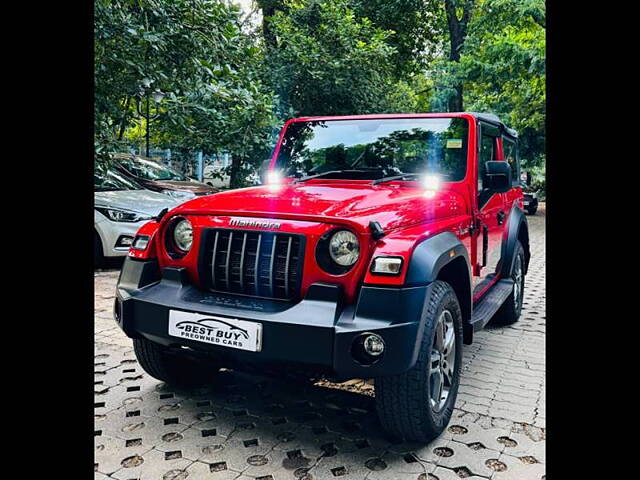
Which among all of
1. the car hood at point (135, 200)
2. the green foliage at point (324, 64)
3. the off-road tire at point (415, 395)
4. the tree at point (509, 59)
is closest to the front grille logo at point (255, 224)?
the off-road tire at point (415, 395)

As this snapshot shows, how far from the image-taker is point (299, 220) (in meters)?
2.80

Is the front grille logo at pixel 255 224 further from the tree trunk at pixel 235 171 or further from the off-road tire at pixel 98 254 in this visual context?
the tree trunk at pixel 235 171

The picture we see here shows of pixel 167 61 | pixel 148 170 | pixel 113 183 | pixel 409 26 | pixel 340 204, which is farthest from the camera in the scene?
pixel 409 26

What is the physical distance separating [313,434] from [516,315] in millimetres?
3232

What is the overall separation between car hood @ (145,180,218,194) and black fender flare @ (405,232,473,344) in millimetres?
6931

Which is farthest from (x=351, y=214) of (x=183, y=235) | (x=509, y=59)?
(x=509, y=59)

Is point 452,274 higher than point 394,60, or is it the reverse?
point 394,60

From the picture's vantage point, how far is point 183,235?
10.4ft

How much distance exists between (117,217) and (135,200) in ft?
1.54

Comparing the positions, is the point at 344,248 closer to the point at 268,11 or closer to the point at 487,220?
the point at 487,220
